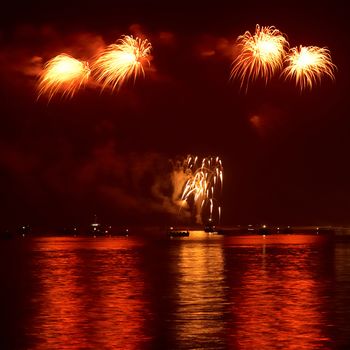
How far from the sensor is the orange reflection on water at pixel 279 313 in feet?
56.4

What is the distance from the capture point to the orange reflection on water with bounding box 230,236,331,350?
17.2 meters

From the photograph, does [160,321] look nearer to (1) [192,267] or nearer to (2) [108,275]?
(2) [108,275]

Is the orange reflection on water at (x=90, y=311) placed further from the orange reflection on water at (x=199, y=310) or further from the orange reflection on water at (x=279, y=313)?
the orange reflection on water at (x=279, y=313)

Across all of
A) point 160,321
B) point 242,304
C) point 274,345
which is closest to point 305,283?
point 242,304

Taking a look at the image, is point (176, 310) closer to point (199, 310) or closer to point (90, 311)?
point (199, 310)

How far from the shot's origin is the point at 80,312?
22484 millimetres

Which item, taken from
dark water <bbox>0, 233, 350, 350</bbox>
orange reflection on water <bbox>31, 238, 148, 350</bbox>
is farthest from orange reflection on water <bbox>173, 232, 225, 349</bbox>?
orange reflection on water <bbox>31, 238, 148, 350</bbox>

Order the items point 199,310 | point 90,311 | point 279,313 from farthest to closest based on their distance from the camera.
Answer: point 199,310, point 90,311, point 279,313

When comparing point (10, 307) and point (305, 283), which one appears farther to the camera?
point (305, 283)

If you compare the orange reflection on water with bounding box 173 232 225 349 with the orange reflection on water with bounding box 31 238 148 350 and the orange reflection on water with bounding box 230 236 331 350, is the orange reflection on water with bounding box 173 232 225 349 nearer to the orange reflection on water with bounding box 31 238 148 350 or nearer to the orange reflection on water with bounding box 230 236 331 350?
the orange reflection on water with bounding box 230 236 331 350

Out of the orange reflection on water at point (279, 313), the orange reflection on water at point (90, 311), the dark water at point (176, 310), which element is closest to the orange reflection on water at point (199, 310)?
the dark water at point (176, 310)

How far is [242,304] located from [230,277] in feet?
37.7

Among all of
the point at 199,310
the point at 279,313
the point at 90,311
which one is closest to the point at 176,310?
the point at 199,310

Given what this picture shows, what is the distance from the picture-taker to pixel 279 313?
21.8 meters
